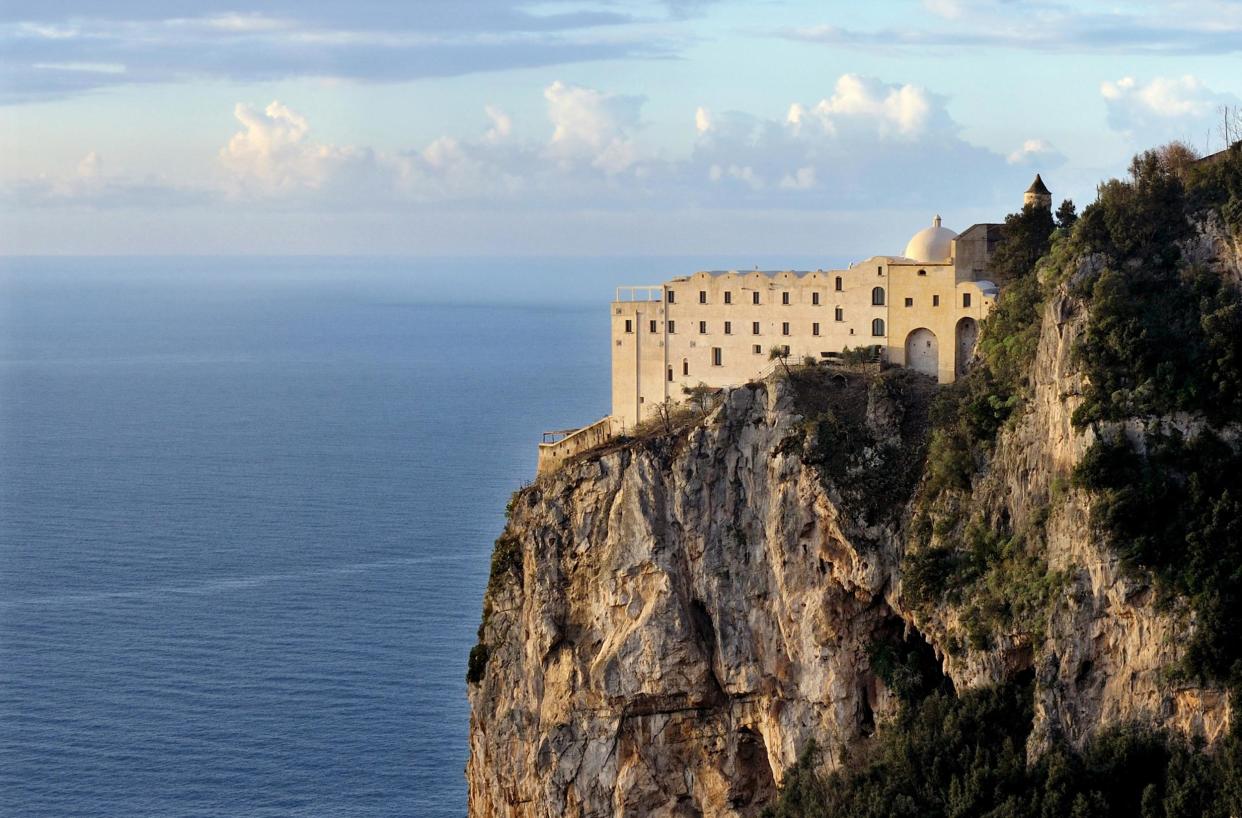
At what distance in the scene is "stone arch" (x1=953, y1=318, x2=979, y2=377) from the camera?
188 feet

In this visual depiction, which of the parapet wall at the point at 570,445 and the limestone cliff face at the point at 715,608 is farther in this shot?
the parapet wall at the point at 570,445

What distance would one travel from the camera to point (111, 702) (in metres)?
73.6

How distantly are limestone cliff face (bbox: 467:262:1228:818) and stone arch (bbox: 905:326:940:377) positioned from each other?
308cm

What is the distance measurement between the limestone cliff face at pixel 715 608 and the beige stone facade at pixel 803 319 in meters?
3.42

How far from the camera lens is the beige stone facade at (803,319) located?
5775 cm

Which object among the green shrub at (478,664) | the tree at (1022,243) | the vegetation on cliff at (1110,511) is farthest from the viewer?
the green shrub at (478,664)

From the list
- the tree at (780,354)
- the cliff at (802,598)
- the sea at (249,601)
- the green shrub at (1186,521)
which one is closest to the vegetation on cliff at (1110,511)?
the green shrub at (1186,521)

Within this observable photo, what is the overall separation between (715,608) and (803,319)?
10789 mm

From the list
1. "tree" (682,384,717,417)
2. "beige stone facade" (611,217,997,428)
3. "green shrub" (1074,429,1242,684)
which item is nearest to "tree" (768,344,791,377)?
"beige stone facade" (611,217,997,428)

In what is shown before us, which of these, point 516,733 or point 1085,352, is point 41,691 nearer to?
point 516,733

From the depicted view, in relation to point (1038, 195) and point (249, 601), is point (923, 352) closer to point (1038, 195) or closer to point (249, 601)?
point (1038, 195)

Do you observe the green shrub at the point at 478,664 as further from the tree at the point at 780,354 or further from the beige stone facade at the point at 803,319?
the tree at the point at 780,354

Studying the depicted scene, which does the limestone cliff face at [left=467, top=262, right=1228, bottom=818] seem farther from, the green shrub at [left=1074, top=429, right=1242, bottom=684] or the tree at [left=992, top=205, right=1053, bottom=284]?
the tree at [left=992, top=205, right=1053, bottom=284]

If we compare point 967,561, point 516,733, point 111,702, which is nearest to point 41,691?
point 111,702
